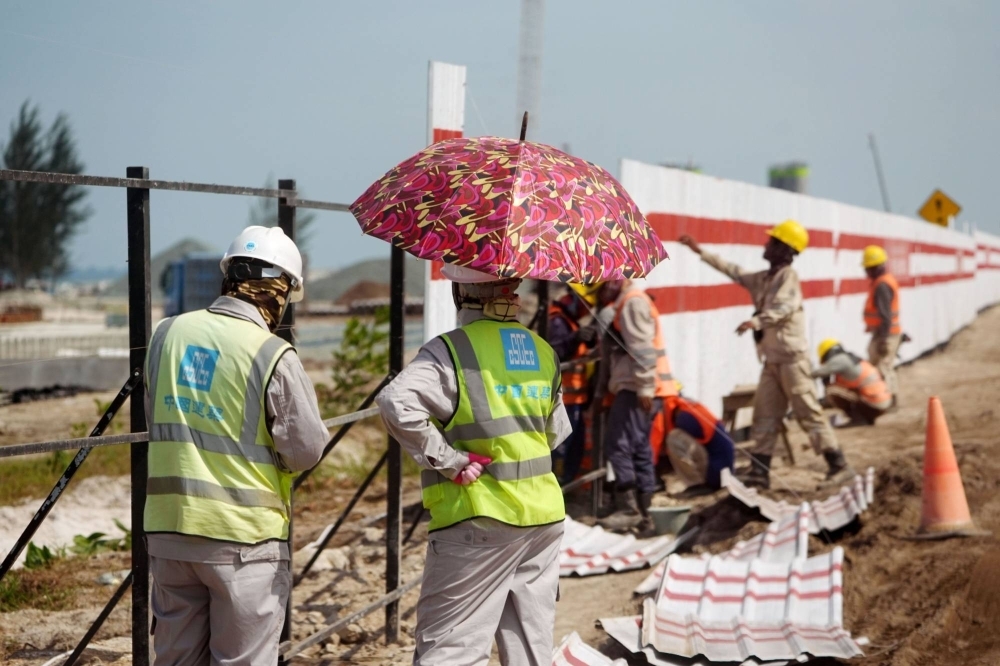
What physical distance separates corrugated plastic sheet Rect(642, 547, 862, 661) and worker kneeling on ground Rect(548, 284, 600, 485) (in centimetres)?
233

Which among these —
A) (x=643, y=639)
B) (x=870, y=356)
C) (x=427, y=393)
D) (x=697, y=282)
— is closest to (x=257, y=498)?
(x=427, y=393)

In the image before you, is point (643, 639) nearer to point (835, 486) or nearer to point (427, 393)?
point (427, 393)

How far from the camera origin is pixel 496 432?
378 centimetres

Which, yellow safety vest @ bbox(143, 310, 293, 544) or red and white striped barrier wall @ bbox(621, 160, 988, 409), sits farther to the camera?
red and white striped barrier wall @ bbox(621, 160, 988, 409)

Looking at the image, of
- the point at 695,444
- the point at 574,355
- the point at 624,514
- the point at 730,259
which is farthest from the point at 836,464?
the point at 730,259

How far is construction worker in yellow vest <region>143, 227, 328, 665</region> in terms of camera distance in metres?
3.44

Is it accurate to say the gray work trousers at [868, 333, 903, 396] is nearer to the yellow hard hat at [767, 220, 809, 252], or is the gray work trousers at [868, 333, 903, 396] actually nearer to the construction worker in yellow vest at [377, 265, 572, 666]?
the yellow hard hat at [767, 220, 809, 252]

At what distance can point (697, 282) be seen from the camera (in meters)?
10.9

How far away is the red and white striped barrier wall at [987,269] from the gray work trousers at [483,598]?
3345cm

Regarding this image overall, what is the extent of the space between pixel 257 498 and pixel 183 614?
1.42ft

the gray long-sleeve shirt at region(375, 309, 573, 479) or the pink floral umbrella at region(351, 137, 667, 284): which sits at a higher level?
the pink floral umbrella at region(351, 137, 667, 284)

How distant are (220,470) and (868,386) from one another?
10.6 meters

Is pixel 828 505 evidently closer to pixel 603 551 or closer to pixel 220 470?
pixel 603 551

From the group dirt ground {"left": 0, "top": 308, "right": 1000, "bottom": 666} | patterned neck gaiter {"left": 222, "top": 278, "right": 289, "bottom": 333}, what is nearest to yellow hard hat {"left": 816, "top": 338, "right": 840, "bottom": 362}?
dirt ground {"left": 0, "top": 308, "right": 1000, "bottom": 666}
